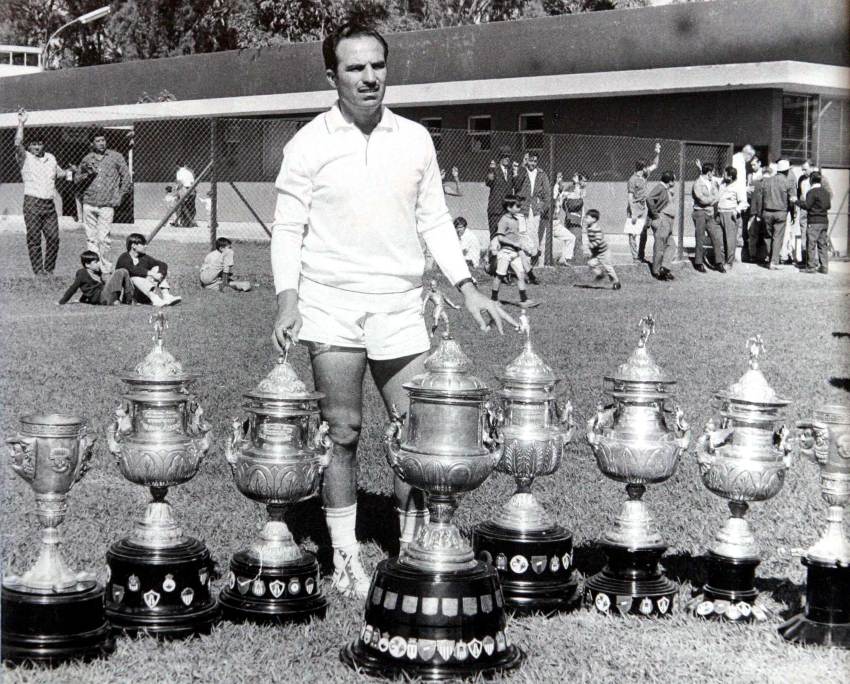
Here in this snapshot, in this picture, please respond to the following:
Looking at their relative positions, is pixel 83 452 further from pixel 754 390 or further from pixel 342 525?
pixel 754 390

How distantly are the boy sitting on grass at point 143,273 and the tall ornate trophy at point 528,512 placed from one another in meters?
9.84

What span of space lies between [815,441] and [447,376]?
1309 millimetres

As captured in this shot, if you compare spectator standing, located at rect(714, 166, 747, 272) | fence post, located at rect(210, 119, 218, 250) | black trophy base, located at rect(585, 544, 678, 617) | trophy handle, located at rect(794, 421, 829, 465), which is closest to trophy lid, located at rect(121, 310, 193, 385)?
black trophy base, located at rect(585, 544, 678, 617)

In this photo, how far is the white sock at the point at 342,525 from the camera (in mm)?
4488

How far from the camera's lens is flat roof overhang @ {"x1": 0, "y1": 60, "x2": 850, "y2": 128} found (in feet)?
72.4

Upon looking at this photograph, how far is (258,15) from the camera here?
28.5 meters

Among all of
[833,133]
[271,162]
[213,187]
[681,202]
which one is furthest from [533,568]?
[833,133]

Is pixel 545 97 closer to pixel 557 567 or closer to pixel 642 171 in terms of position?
Answer: pixel 642 171

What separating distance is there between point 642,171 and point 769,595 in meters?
15.4

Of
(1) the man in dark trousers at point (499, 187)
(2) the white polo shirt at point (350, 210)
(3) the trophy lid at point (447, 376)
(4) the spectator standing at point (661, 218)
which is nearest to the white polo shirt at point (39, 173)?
(1) the man in dark trousers at point (499, 187)

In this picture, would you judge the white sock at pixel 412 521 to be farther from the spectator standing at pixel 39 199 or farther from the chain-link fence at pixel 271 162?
the chain-link fence at pixel 271 162

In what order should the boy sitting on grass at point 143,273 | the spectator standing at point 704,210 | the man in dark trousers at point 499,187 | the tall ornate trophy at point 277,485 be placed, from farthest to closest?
the spectator standing at point 704,210, the man in dark trousers at point 499,187, the boy sitting on grass at point 143,273, the tall ornate trophy at point 277,485

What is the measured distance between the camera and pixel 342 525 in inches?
177

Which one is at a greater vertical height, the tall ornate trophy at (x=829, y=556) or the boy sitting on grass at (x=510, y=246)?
the boy sitting on grass at (x=510, y=246)
